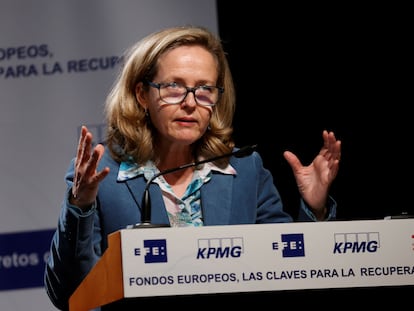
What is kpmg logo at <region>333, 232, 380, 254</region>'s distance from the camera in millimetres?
1895

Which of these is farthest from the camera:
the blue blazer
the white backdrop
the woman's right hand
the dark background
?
the dark background

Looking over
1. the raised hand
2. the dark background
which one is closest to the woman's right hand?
the raised hand

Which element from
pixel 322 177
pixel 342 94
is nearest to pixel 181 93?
pixel 322 177

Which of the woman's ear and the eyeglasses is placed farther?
the woman's ear

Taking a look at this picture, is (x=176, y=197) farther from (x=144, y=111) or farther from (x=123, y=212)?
(x=144, y=111)

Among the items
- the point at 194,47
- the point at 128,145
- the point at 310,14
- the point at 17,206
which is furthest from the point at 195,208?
the point at 310,14

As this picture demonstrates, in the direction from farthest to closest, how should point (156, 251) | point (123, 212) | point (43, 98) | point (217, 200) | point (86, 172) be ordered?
point (43, 98) → point (217, 200) → point (123, 212) → point (86, 172) → point (156, 251)

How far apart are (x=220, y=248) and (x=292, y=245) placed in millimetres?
168

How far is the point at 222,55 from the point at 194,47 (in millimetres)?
150

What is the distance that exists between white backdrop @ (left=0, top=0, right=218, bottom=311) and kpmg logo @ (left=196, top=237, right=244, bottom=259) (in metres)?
2.02

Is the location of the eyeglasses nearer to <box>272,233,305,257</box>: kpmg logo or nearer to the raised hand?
the raised hand

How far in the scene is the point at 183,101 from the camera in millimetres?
2627

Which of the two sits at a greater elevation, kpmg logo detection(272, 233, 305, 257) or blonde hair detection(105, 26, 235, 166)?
blonde hair detection(105, 26, 235, 166)

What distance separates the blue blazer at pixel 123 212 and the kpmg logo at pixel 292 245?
58 centimetres
